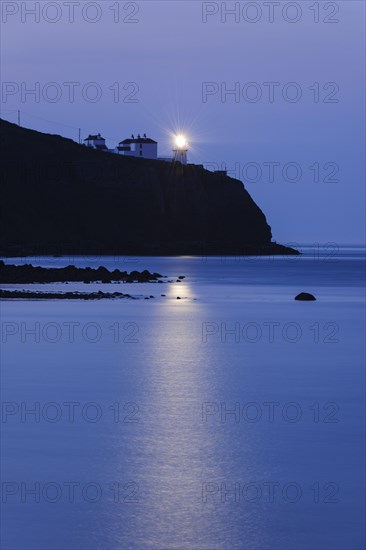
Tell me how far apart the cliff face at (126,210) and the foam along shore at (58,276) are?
84.7 meters

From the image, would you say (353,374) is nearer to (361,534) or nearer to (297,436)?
(297,436)

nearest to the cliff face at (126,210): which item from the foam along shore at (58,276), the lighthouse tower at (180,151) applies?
the lighthouse tower at (180,151)

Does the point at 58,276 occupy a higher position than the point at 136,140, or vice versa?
the point at 136,140

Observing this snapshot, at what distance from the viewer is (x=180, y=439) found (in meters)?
16.9

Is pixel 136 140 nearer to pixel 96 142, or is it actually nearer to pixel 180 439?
pixel 96 142

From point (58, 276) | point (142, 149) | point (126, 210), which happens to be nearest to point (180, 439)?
point (58, 276)

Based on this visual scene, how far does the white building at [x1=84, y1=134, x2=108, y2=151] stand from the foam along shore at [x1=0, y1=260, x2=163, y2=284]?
123 metres

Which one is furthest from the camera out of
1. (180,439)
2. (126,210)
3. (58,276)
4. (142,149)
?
(142,149)

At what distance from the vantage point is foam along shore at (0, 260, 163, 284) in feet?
218

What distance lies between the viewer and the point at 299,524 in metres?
12.0

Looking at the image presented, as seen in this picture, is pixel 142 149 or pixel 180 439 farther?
pixel 142 149

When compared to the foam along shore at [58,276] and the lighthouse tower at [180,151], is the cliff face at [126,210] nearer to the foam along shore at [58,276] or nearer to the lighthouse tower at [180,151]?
the lighthouse tower at [180,151]

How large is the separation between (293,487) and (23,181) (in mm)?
161033

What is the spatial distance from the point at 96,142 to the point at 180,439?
182158mm
